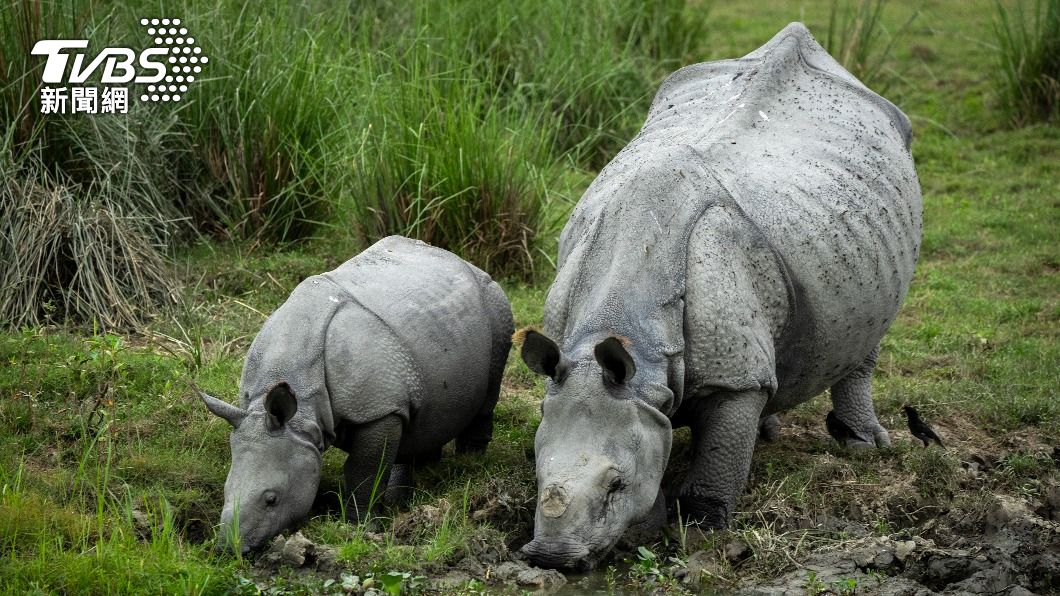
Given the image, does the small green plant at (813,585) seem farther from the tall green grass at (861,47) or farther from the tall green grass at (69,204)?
the tall green grass at (861,47)

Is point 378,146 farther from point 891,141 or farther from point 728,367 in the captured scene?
point 728,367

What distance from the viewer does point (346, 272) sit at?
5746 millimetres

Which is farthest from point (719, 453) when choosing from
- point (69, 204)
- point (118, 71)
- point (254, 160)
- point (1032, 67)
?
point (1032, 67)

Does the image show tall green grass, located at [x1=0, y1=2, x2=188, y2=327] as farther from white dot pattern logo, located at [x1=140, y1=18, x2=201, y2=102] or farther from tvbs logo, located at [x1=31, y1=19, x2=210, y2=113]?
white dot pattern logo, located at [x1=140, y1=18, x2=201, y2=102]

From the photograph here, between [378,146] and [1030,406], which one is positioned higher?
[378,146]

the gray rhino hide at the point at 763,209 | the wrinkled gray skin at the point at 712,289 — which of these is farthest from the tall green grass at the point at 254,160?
the wrinkled gray skin at the point at 712,289

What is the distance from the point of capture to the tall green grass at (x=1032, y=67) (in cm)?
1141

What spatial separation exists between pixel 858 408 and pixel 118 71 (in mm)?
Answer: 4919

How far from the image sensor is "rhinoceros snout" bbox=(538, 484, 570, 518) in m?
4.70

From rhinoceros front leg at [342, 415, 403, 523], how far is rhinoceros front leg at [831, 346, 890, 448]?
2.24m

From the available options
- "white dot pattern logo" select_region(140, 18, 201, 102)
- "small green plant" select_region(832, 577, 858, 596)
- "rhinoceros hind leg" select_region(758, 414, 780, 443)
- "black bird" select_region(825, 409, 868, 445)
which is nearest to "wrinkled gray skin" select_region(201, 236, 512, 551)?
"rhinoceros hind leg" select_region(758, 414, 780, 443)

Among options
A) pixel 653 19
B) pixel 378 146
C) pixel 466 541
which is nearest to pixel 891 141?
pixel 466 541

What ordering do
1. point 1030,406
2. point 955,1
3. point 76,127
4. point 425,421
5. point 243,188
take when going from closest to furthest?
point 425,421 < point 1030,406 < point 76,127 < point 243,188 < point 955,1

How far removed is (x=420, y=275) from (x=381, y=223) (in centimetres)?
271
